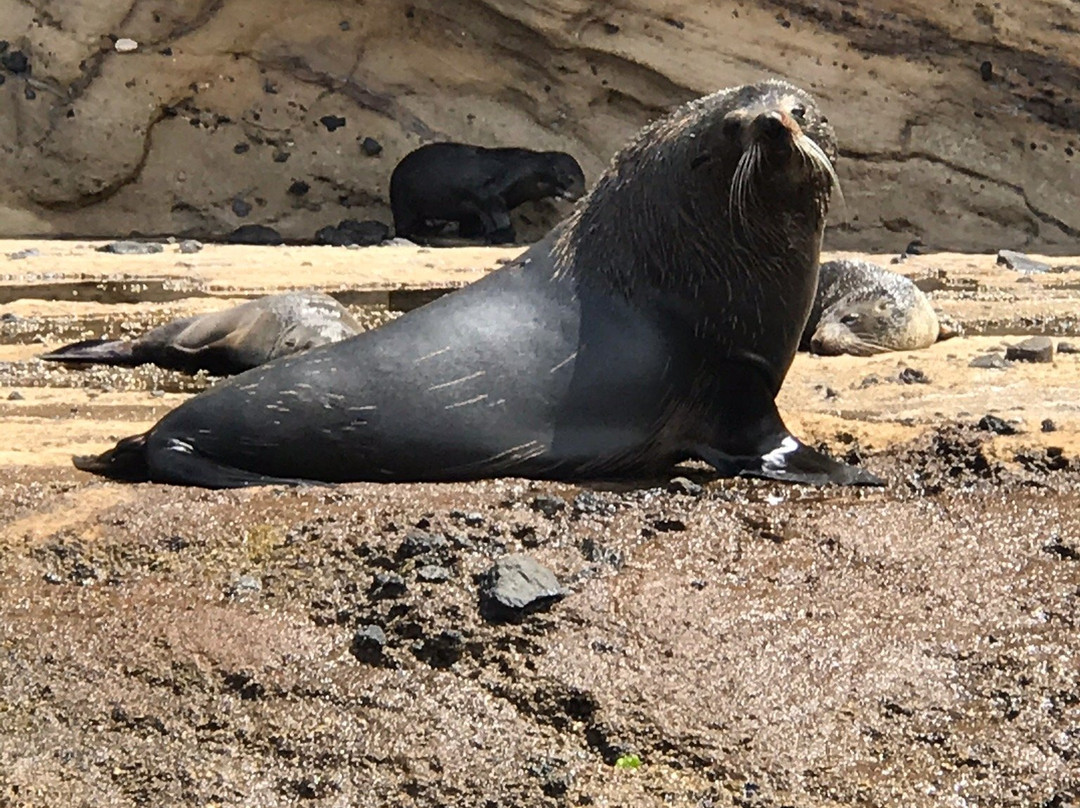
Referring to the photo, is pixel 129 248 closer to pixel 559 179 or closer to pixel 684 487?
pixel 559 179

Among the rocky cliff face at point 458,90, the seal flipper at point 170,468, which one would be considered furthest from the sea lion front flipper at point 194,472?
the rocky cliff face at point 458,90

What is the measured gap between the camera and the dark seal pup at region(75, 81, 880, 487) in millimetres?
4695

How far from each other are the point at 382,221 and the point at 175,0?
271 centimetres

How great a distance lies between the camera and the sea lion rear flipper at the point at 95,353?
23.2 feet

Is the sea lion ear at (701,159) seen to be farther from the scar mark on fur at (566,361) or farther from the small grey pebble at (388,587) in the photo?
the small grey pebble at (388,587)

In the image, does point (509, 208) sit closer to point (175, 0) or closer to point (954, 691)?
point (175, 0)

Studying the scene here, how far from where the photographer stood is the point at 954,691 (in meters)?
3.31

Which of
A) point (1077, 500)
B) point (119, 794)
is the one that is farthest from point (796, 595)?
point (119, 794)

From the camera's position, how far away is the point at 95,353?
714 centimetres

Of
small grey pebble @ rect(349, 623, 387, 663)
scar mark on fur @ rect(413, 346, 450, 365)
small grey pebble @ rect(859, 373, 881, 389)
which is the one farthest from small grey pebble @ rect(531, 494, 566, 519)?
small grey pebble @ rect(859, 373, 881, 389)

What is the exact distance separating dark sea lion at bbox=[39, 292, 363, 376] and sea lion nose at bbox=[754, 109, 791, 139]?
306 centimetres

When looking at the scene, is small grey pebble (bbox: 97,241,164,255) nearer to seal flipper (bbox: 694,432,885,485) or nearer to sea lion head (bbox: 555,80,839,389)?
sea lion head (bbox: 555,80,839,389)

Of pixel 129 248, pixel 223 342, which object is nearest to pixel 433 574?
pixel 223 342

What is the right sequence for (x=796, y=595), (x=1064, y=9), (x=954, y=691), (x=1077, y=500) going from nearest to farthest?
(x=954, y=691) → (x=796, y=595) → (x=1077, y=500) → (x=1064, y=9)
